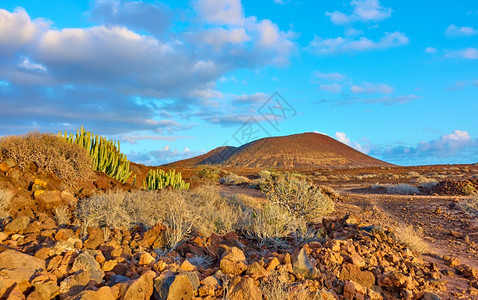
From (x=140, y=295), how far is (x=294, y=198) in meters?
6.55

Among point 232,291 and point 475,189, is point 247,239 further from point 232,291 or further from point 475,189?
point 475,189

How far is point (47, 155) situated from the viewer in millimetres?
8508

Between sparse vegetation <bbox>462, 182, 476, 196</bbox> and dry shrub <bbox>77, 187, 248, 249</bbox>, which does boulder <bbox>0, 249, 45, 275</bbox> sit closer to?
dry shrub <bbox>77, 187, 248, 249</bbox>

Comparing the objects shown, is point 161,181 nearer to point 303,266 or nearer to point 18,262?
point 18,262

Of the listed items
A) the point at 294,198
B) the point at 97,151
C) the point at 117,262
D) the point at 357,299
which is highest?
the point at 97,151

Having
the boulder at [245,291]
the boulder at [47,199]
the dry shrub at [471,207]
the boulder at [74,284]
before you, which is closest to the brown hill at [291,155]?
Answer: the dry shrub at [471,207]

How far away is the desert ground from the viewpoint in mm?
3326

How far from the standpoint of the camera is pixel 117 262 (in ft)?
13.1

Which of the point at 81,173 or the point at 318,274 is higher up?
the point at 81,173

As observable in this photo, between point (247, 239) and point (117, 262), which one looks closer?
point (117, 262)

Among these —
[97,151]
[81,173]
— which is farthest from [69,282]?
[97,151]

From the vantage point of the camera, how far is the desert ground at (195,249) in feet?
10.9

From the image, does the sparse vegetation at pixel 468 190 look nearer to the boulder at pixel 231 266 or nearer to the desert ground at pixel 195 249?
the desert ground at pixel 195 249

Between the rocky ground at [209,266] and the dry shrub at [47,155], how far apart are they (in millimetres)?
1408
